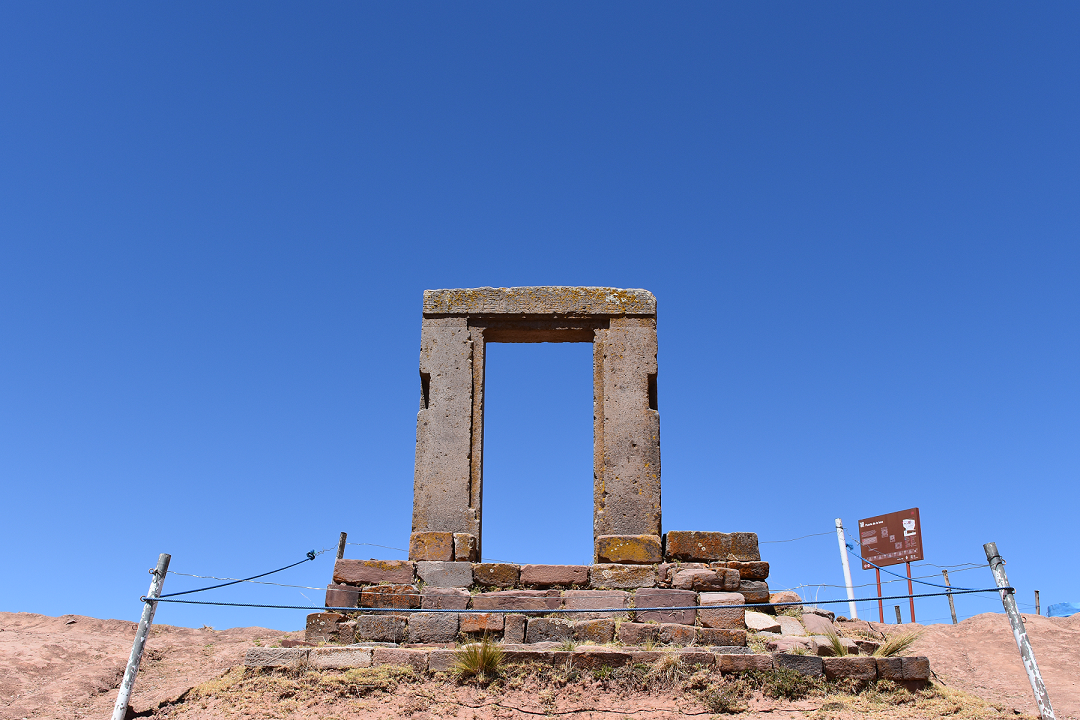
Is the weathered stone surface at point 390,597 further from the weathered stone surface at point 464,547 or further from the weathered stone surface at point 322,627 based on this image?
the weathered stone surface at point 464,547

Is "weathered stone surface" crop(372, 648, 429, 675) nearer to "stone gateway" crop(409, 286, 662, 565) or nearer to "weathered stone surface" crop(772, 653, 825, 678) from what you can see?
"stone gateway" crop(409, 286, 662, 565)

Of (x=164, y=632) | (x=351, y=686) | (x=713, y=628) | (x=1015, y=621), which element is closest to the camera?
(x=1015, y=621)

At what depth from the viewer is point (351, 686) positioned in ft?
22.1

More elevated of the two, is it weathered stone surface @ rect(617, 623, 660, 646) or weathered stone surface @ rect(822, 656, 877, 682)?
weathered stone surface @ rect(617, 623, 660, 646)

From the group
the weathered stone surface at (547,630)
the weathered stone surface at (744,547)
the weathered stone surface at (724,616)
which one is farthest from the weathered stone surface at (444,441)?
the weathered stone surface at (744,547)

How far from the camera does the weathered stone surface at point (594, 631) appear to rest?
23.8 ft

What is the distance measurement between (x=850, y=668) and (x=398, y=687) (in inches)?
141

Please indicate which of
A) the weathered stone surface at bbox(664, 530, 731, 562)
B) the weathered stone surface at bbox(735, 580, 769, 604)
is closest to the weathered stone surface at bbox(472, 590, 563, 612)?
the weathered stone surface at bbox(664, 530, 731, 562)

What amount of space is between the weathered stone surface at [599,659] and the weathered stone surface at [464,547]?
1.61 meters

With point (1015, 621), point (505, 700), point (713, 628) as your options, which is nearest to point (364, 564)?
point (505, 700)

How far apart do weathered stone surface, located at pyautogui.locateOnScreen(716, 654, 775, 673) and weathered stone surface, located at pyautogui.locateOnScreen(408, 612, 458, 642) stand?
2283 mm

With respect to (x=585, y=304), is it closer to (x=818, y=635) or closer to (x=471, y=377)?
(x=471, y=377)

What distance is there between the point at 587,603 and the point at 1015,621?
11.1 ft

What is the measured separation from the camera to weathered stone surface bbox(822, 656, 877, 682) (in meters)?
6.69
